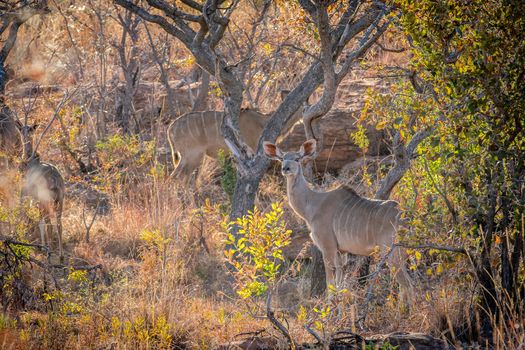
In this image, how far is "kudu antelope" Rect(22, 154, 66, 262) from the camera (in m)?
9.28

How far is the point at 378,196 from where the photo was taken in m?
8.18

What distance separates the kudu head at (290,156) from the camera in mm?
7984

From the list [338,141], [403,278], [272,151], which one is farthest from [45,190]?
[338,141]

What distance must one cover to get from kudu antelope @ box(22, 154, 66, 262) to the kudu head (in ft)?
8.59

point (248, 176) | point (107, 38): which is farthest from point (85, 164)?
point (248, 176)

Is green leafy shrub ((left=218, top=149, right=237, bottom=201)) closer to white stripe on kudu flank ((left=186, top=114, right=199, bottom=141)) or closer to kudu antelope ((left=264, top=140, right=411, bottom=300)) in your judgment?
white stripe on kudu flank ((left=186, top=114, right=199, bottom=141))

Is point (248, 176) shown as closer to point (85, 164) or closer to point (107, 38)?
point (85, 164)

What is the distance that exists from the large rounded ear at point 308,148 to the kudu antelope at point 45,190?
2.88 m

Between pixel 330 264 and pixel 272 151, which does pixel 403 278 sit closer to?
pixel 330 264

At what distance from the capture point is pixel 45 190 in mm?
9320

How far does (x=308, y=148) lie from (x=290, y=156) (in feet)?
0.98

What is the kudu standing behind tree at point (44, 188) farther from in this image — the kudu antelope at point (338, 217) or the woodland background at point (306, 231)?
the kudu antelope at point (338, 217)

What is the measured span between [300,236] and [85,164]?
4287 mm

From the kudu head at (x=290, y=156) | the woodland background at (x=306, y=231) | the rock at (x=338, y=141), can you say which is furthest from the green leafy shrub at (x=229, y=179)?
the kudu head at (x=290, y=156)
